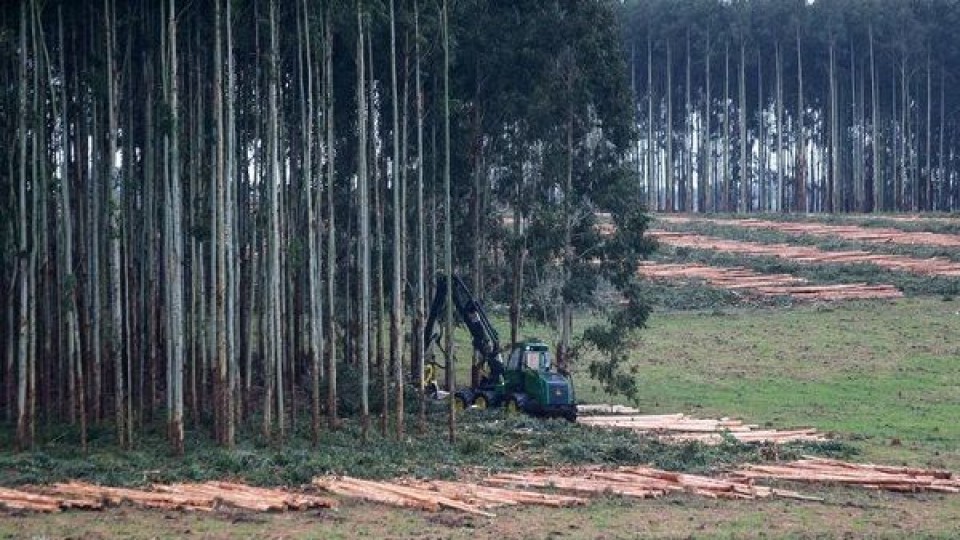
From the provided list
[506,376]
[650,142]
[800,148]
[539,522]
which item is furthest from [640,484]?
[650,142]

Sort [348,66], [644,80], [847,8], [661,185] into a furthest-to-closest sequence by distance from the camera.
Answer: [661,185] < [644,80] < [847,8] < [348,66]

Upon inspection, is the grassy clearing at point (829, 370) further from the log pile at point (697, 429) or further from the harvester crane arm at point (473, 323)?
the harvester crane arm at point (473, 323)

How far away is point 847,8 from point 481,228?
195 feet

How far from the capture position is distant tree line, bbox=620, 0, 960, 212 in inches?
3666

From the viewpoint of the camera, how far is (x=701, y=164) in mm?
102938

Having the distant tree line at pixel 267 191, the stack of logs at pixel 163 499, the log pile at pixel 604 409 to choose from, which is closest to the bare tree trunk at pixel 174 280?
the distant tree line at pixel 267 191

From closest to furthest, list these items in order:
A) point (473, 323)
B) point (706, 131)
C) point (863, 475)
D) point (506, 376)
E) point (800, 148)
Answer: point (863, 475) → point (506, 376) → point (473, 323) → point (800, 148) → point (706, 131)

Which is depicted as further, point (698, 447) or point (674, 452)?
point (698, 447)

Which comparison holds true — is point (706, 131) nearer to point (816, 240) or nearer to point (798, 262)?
point (816, 240)

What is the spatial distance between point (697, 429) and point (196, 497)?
14468 millimetres

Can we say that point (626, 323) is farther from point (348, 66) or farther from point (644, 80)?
point (644, 80)

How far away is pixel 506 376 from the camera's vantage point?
35344 millimetres

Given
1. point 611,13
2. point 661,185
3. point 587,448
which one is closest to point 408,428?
point 587,448

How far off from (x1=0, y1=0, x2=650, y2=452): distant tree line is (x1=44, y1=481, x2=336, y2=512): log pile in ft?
14.2
